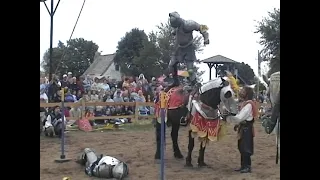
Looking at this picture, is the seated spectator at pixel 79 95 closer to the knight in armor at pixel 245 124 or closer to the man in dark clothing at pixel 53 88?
the man in dark clothing at pixel 53 88

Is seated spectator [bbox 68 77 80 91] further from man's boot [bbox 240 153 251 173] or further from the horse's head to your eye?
man's boot [bbox 240 153 251 173]

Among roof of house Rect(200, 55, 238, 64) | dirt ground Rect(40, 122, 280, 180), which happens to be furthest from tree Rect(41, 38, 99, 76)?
roof of house Rect(200, 55, 238, 64)

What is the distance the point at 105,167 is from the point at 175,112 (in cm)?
96

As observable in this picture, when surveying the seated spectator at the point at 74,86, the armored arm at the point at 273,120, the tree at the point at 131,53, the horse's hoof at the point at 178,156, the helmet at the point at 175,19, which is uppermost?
the helmet at the point at 175,19

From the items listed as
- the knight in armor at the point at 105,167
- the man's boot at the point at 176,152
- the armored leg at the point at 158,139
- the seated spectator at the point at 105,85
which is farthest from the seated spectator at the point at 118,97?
the knight in armor at the point at 105,167

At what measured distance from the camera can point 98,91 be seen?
18.7ft

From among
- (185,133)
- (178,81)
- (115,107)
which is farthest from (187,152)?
(115,107)

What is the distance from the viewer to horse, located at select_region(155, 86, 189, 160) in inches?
182

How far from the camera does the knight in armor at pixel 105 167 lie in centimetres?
414

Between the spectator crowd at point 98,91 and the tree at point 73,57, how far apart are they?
23 centimetres

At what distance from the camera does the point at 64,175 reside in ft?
14.2

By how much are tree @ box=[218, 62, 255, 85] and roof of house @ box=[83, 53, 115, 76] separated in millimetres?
1573

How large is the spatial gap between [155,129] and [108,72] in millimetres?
1345
